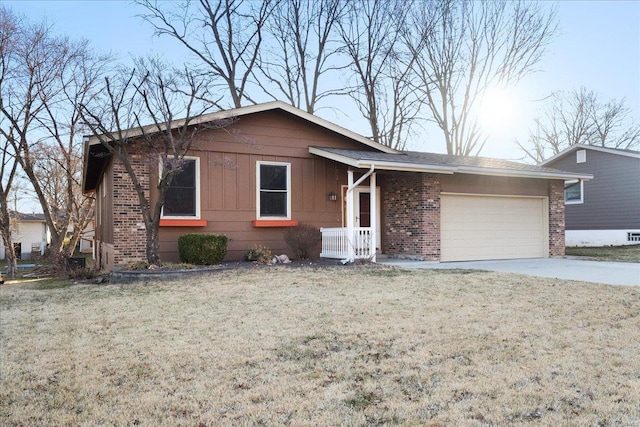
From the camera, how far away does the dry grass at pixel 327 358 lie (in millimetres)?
3467

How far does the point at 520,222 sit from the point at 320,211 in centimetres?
621

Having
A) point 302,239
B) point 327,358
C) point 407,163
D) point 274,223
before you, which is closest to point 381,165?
point 407,163

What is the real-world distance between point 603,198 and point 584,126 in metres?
16.0

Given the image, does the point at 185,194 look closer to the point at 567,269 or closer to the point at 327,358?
the point at 327,358

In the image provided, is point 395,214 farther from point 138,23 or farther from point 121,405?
point 138,23

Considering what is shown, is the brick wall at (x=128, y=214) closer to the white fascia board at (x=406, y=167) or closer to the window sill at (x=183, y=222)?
the window sill at (x=183, y=222)

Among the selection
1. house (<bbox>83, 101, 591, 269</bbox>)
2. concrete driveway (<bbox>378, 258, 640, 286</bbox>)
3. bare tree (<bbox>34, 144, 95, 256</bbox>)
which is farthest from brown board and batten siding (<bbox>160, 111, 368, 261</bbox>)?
bare tree (<bbox>34, 144, 95, 256</bbox>)

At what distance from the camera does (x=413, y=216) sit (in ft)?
43.8

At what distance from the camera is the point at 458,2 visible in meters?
25.0

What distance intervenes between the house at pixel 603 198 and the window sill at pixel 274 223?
1263cm

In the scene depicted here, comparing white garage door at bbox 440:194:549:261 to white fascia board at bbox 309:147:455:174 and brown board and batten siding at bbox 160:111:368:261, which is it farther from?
brown board and batten siding at bbox 160:111:368:261

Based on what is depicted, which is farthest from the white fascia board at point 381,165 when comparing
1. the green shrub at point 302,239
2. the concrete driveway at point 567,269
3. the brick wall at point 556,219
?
the brick wall at point 556,219

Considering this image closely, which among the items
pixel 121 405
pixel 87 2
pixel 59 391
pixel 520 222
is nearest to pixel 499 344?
pixel 121 405

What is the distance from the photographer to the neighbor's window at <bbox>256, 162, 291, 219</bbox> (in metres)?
12.7
